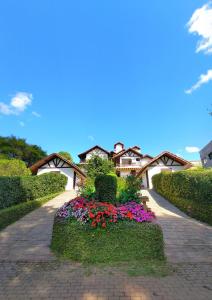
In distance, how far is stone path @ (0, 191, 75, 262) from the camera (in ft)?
19.2

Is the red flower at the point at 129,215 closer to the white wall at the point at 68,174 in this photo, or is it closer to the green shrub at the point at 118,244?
the green shrub at the point at 118,244

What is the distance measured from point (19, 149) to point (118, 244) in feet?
140

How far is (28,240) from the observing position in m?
7.29

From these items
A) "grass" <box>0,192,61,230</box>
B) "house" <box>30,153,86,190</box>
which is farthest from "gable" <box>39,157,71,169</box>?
"grass" <box>0,192,61,230</box>

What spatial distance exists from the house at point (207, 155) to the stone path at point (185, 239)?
23699 millimetres

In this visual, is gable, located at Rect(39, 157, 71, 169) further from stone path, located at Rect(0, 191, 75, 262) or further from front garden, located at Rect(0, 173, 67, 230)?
stone path, located at Rect(0, 191, 75, 262)

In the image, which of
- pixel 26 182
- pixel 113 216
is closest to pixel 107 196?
pixel 113 216

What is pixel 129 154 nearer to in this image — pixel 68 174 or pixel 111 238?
pixel 68 174

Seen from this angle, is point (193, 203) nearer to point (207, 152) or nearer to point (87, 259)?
point (87, 259)

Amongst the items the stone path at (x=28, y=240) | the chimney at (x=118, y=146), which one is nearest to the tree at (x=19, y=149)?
the chimney at (x=118, y=146)

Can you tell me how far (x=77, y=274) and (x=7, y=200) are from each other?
7909mm

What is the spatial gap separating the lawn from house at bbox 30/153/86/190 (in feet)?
65.4

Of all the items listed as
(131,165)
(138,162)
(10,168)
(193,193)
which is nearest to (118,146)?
(138,162)

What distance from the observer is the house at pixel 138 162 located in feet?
85.4
